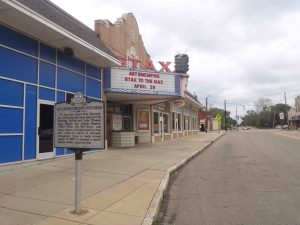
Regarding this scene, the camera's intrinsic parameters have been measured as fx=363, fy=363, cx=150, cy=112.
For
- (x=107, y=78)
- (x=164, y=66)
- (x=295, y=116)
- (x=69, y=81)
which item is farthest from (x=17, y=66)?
(x=295, y=116)

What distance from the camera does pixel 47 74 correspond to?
45.2 feet

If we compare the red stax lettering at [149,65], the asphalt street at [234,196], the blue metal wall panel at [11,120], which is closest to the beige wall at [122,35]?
the red stax lettering at [149,65]

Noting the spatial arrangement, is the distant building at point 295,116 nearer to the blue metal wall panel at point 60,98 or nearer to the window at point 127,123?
the window at point 127,123

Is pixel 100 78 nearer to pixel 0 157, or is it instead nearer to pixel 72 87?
pixel 72 87

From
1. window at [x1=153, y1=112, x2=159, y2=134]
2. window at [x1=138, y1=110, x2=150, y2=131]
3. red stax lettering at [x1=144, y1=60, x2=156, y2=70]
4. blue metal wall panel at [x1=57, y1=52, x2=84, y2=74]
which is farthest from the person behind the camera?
window at [x1=153, y1=112, x2=159, y2=134]

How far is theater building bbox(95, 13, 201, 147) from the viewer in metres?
21.0

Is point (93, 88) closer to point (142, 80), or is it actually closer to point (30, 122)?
point (142, 80)

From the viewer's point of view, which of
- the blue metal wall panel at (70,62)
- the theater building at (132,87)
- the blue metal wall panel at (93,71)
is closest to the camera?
the blue metal wall panel at (70,62)

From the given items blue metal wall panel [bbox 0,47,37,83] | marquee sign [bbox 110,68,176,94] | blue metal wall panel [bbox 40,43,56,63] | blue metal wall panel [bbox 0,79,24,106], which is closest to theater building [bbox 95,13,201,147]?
marquee sign [bbox 110,68,176,94]

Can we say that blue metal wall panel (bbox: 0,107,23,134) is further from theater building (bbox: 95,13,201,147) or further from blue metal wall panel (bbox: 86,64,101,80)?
theater building (bbox: 95,13,201,147)

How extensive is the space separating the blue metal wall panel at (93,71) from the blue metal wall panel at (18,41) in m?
4.42

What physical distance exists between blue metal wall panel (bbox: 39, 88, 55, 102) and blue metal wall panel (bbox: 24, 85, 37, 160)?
16.7 inches

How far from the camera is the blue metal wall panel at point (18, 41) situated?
451 inches

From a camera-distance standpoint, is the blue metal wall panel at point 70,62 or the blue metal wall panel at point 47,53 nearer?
the blue metal wall panel at point 47,53
